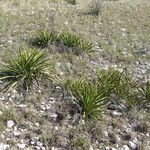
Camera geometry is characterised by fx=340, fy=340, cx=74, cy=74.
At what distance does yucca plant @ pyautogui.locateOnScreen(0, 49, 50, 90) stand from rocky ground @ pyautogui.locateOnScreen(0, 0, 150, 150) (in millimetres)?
265

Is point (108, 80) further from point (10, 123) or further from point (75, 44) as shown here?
point (10, 123)

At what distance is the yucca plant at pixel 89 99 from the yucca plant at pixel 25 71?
3.21ft

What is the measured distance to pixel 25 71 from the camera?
8.87m

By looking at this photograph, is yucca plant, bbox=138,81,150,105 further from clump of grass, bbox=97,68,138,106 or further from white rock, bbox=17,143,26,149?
white rock, bbox=17,143,26,149

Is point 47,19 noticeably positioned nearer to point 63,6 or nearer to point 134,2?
point 63,6

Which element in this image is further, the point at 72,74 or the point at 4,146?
the point at 72,74

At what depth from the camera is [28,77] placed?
8.89 meters

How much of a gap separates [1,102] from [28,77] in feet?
3.53

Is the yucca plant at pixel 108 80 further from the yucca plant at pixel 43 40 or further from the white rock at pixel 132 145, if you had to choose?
the yucca plant at pixel 43 40

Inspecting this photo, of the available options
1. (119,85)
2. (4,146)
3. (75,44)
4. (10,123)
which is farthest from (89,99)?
(75,44)

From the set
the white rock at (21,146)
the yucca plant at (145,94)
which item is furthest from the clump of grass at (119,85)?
the white rock at (21,146)

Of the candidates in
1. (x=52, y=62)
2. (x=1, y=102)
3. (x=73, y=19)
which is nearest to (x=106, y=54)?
(x=52, y=62)

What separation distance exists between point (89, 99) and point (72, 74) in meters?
2.04

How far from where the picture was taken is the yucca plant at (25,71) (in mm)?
8789
